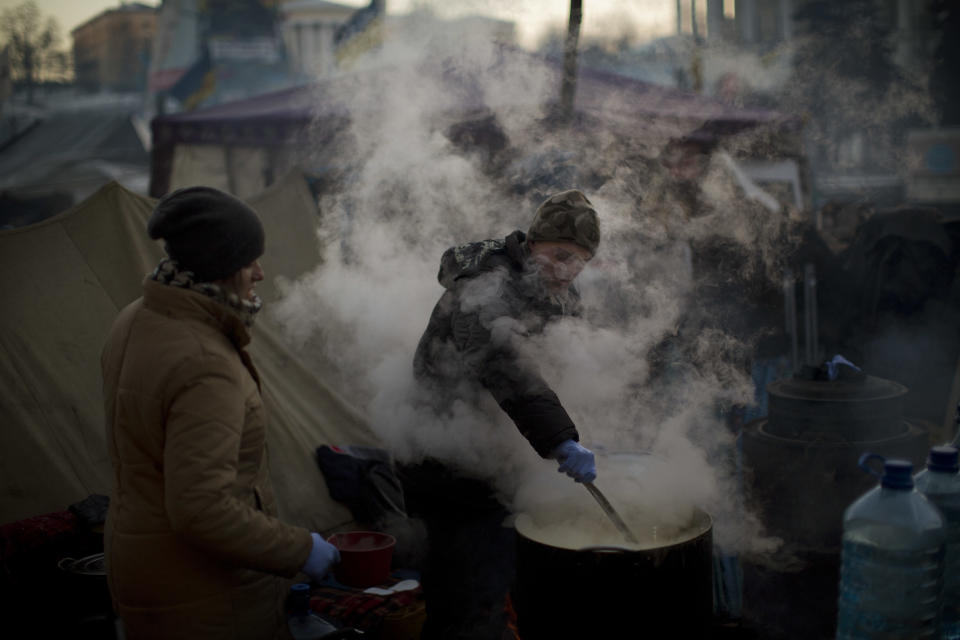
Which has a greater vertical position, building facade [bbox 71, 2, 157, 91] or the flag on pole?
building facade [bbox 71, 2, 157, 91]

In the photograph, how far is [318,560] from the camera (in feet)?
5.86

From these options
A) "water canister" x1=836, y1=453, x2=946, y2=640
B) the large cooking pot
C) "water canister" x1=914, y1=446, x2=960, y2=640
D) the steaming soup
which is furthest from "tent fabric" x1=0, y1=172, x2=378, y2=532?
"water canister" x1=914, y1=446, x2=960, y2=640

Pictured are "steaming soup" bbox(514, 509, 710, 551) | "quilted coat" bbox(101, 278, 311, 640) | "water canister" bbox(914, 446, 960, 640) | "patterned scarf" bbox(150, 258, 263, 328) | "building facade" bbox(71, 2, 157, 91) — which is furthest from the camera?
"building facade" bbox(71, 2, 157, 91)

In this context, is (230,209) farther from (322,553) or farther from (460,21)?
(460,21)

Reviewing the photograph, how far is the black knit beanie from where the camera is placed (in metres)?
1.66

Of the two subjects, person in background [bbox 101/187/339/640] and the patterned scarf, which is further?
the patterned scarf

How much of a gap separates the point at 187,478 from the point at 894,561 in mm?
1730

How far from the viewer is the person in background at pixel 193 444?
1.59 m

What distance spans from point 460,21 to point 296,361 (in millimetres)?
3161

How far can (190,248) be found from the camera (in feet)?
5.49

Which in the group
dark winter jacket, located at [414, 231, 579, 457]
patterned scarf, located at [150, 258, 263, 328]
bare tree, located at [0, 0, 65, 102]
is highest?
bare tree, located at [0, 0, 65, 102]

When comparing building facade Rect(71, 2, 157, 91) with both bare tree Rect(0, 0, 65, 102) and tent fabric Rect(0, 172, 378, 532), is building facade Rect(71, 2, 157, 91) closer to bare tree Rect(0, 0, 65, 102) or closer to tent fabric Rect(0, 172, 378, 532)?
bare tree Rect(0, 0, 65, 102)

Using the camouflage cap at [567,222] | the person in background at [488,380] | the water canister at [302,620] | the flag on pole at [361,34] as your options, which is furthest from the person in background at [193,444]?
the flag on pole at [361,34]

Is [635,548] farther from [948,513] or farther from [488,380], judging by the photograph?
[948,513]
